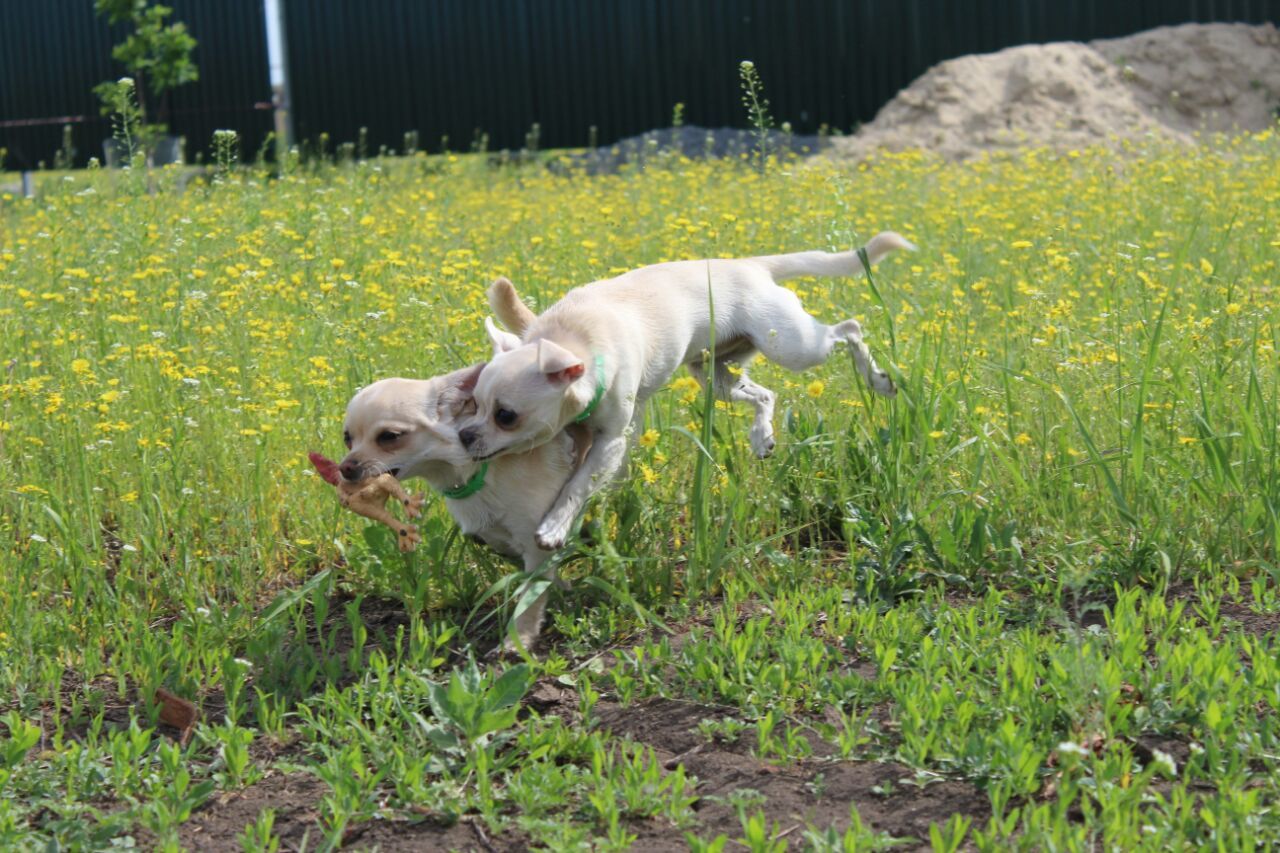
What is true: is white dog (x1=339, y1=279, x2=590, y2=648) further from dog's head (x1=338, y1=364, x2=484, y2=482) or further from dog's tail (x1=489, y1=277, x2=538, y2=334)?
dog's tail (x1=489, y1=277, x2=538, y2=334)

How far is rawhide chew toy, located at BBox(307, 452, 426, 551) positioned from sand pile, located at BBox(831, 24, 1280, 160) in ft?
35.5

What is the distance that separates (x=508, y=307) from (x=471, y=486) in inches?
30.4

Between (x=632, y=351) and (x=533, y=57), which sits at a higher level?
(x=533, y=57)

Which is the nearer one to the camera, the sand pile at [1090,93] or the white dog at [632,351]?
the white dog at [632,351]

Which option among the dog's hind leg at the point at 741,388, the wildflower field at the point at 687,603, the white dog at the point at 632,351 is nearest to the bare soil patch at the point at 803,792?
the wildflower field at the point at 687,603

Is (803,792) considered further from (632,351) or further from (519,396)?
(632,351)

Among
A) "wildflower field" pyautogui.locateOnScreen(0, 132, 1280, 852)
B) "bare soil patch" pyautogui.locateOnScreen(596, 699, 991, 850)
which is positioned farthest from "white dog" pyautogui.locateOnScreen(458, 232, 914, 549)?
"bare soil patch" pyautogui.locateOnScreen(596, 699, 991, 850)

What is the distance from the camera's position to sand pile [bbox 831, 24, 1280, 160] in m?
14.1

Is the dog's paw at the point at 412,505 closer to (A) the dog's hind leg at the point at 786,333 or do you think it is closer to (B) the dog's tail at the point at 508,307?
(B) the dog's tail at the point at 508,307

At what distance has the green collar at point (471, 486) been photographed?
358cm

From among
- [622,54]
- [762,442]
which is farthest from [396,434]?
[622,54]

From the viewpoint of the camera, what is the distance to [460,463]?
3.51 m

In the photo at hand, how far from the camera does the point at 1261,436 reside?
3791mm

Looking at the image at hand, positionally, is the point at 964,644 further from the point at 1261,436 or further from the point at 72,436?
the point at 72,436
